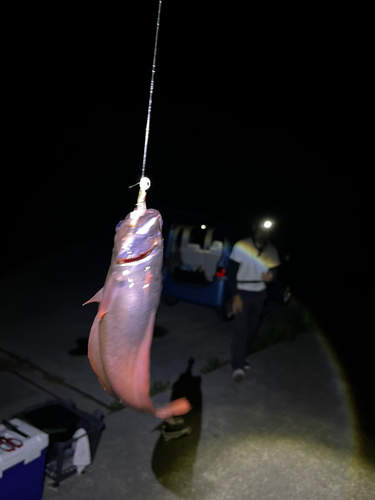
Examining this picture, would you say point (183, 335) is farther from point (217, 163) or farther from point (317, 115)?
point (317, 115)

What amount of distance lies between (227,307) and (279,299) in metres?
2.22

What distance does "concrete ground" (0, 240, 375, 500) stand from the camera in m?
4.28

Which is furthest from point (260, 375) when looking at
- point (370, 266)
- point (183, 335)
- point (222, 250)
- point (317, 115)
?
point (317, 115)

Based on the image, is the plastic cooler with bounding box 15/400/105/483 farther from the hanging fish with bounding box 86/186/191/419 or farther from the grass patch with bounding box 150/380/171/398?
the hanging fish with bounding box 86/186/191/419

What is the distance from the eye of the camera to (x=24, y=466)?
11.3ft

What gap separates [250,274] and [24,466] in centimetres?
346

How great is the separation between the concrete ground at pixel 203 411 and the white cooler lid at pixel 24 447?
67 cm

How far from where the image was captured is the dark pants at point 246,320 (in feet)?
19.6

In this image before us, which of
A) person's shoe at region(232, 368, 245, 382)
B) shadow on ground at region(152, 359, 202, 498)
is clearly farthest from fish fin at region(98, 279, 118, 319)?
person's shoe at region(232, 368, 245, 382)

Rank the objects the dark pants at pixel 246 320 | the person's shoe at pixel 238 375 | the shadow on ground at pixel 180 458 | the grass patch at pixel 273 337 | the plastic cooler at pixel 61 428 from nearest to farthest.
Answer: the plastic cooler at pixel 61 428, the shadow on ground at pixel 180 458, the dark pants at pixel 246 320, the person's shoe at pixel 238 375, the grass patch at pixel 273 337

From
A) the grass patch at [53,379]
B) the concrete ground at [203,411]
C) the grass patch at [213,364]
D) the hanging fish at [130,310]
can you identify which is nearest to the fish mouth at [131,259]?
the hanging fish at [130,310]

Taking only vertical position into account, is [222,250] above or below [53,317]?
above

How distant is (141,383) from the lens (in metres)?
1.70

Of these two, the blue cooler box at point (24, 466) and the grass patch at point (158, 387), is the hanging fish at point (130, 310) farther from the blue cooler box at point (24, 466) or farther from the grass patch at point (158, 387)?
the grass patch at point (158, 387)
